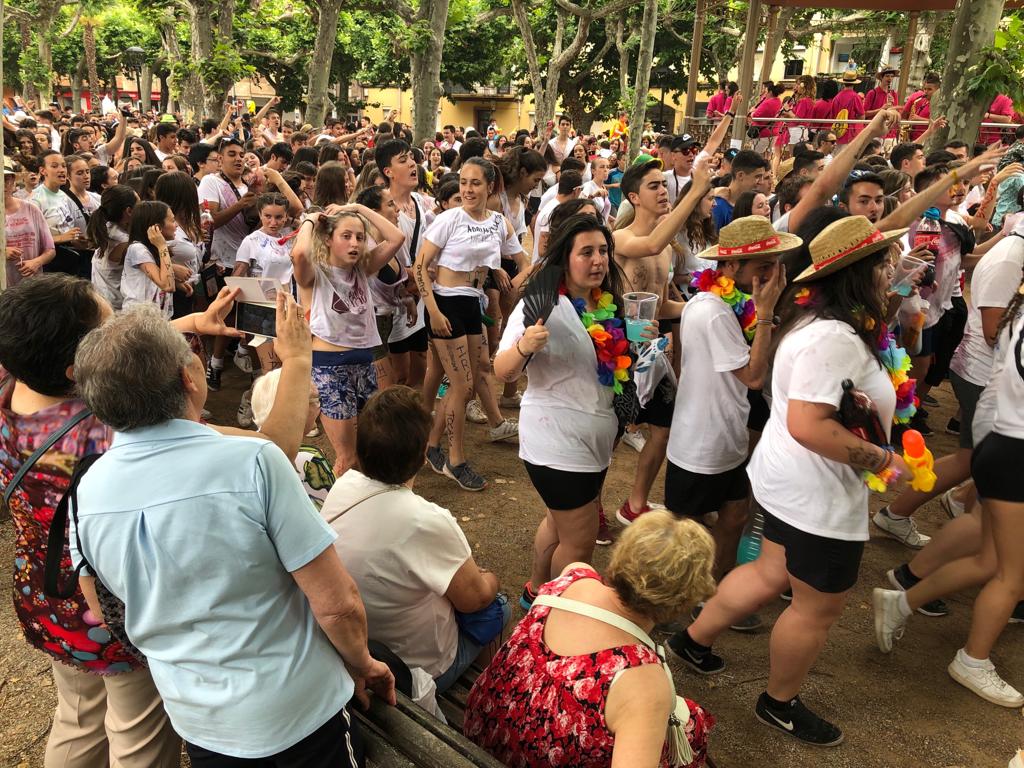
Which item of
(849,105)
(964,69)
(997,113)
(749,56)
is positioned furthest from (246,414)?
(849,105)

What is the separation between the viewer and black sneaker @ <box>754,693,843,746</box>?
2.97 meters

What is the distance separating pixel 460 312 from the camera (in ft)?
16.8

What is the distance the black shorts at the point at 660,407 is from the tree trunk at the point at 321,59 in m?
11.5

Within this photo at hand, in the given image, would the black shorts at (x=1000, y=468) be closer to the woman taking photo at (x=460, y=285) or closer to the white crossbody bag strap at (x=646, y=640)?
the white crossbody bag strap at (x=646, y=640)

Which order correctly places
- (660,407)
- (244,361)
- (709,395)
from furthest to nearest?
(244,361), (660,407), (709,395)

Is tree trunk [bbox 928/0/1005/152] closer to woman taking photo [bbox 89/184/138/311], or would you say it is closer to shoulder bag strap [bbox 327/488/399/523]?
woman taking photo [bbox 89/184/138/311]

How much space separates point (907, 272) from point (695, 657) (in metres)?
2.29

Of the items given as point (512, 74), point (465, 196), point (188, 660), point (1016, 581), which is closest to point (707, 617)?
point (1016, 581)

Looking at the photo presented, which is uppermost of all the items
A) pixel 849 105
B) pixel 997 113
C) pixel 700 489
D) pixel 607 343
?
pixel 849 105

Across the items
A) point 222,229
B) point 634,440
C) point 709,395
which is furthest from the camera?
point 222,229

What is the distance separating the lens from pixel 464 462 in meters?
5.23

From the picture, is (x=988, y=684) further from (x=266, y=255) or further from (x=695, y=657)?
(x=266, y=255)

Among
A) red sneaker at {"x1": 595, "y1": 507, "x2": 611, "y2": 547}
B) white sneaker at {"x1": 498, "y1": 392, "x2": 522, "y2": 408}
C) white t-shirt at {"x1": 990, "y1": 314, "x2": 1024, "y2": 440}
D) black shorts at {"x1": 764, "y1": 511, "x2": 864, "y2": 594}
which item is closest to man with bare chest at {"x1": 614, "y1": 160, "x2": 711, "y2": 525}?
red sneaker at {"x1": 595, "y1": 507, "x2": 611, "y2": 547}

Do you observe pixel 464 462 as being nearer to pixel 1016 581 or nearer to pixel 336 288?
pixel 336 288
